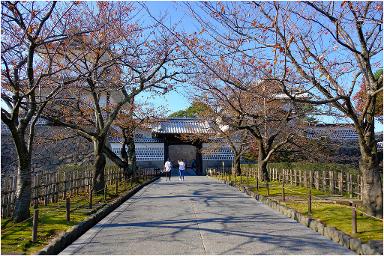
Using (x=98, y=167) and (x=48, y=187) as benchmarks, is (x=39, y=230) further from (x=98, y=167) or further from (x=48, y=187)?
(x=98, y=167)

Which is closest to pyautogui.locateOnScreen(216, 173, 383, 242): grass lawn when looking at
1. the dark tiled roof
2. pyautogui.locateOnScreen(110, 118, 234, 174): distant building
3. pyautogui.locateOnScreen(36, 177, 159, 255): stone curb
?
pyautogui.locateOnScreen(36, 177, 159, 255): stone curb

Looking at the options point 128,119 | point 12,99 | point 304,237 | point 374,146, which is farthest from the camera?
point 128,119

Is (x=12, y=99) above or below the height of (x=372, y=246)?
above

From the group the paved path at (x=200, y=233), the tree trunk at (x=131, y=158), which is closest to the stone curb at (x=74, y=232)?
the paved path at (x=200, y=233)

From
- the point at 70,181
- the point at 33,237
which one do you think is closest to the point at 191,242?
the point at 33,237

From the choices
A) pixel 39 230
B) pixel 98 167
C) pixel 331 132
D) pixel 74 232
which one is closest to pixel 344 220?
pixel 74 232

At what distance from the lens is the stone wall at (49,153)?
2356cm

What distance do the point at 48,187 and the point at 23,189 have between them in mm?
2911

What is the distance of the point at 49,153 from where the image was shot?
26562 mm

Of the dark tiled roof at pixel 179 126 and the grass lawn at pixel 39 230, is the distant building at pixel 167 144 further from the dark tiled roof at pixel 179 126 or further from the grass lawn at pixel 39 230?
the grass lawn at pixel 39 230

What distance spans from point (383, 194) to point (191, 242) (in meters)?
4.83

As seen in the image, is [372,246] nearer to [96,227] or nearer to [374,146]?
[374,146]

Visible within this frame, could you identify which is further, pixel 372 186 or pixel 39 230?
pixel 372 186

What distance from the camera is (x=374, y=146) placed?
31.7 ft
